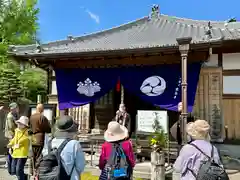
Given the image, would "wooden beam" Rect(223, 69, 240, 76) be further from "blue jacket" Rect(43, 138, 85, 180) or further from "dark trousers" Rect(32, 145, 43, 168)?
"blue jacket" Rect(43, 138, 85, 180)

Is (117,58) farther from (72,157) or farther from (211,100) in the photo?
(72,157)

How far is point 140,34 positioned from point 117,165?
24.7ft

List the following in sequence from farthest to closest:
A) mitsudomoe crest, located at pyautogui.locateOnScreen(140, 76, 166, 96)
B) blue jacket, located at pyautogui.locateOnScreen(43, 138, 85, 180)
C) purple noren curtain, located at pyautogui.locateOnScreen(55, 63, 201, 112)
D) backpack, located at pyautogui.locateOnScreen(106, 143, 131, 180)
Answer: mitsudomoe crest, located at pyautogui.locateOnScreen(140, 76, 166, 96) → purple noren curtain, located at pyautogui.locateOnScreen(55, 63, 201, 112) → backpack, located at pyautogui.locateOnScreen(106, 143, 131, 180) → blue jacket, located at pyautogui.locateOnScreen(43, 138, 85, 180)

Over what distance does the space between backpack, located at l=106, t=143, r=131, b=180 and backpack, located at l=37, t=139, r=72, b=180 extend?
637 mm

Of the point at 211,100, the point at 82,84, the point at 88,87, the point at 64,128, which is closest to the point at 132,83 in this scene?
the point at 88,87

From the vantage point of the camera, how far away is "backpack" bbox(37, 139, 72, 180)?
3.18 m

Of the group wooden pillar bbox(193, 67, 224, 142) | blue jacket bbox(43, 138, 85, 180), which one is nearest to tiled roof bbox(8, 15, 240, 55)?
wooden pillar bbox(193, 67, 224, 142)

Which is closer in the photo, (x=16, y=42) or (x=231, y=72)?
(x=231, y=72)

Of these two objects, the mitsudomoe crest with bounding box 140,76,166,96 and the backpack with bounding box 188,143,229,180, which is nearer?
the backpack with bounding box 188,143,229,180

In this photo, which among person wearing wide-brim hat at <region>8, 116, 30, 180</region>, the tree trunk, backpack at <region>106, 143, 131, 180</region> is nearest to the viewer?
backpack at <region>106, 143, 131, 180</region>

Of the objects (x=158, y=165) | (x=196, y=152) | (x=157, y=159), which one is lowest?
(x=158, y=165)

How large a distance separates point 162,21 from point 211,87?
4694 millimetres

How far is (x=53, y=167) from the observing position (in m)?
3.25

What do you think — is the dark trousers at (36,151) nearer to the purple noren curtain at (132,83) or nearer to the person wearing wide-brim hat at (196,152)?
the purple noren curtain at (132,83)
